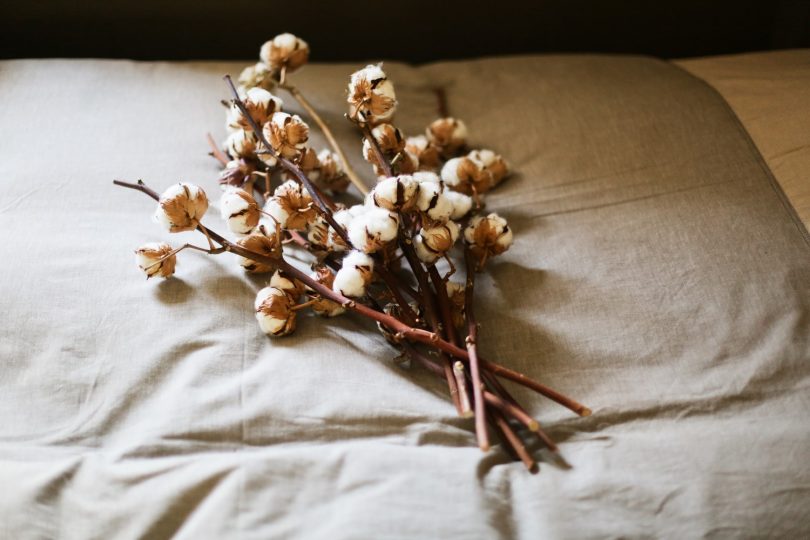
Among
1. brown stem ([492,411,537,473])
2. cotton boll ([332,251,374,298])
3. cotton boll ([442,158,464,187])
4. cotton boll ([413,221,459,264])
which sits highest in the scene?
cotton boll ([442,158,464,187])

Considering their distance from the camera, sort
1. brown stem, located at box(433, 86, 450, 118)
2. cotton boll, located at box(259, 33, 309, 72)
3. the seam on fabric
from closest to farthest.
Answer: the seam on fabric < cotton boll, located at box(259, 33, 309, 72) < brown stem, located at box(433, 86, 450, 118)

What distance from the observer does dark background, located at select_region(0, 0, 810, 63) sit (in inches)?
45.9

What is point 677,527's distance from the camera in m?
0.58

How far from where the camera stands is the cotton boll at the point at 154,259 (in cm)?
71

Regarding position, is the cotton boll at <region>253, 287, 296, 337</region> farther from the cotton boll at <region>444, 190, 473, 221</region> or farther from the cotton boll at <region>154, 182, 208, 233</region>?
the cotton boll at <region>444, 190, 473, 221</region>

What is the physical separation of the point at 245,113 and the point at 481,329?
1.09 feet

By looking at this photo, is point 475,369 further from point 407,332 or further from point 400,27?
point 400,27

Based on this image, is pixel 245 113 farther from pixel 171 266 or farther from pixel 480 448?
pixel 480 448

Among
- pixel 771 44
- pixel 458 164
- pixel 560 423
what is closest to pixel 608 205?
pixel 458 164

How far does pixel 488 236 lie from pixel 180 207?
0.31 meters

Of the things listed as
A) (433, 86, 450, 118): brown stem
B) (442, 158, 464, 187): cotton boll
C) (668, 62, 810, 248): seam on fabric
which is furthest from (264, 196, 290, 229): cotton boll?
(668, 62, 810, 248): seam on fabric

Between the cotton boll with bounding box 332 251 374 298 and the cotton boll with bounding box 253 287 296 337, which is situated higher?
the cotton boll with bounding box 332 251 374 298

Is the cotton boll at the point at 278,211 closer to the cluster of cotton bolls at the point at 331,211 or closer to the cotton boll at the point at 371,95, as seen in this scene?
the cluster of cotton bolls at the point at 331,211

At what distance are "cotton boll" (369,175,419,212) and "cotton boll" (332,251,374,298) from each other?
54 millimetres
